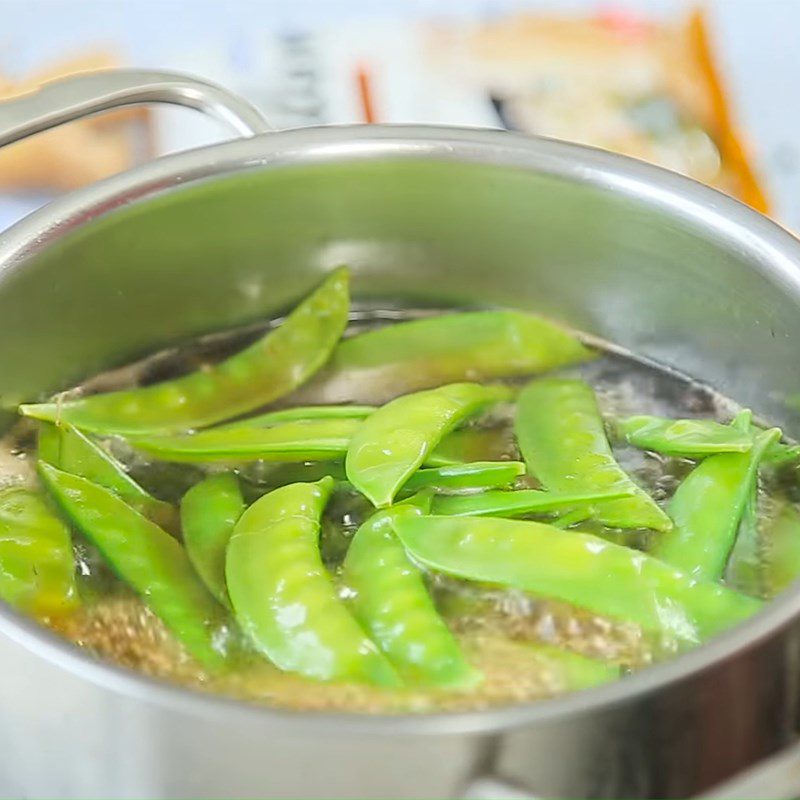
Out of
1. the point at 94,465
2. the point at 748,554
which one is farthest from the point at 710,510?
the point at 94,465

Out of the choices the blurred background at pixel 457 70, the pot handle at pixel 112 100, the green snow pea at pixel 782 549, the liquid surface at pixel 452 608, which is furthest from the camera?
the blurred background at pixel 457 70

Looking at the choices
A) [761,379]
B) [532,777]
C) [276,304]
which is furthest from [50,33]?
[532,777]

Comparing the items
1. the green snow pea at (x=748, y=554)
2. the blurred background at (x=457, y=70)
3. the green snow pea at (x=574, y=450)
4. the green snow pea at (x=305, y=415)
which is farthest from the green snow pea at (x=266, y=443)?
the blurred background at (x=457, y=70)

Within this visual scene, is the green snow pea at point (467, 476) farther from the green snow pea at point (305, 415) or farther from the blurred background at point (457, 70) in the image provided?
the blurred background at point (457, 70)

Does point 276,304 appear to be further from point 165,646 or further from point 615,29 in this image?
point 615,29

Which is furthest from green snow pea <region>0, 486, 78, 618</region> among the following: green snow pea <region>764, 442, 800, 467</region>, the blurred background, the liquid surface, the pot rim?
the blurred background

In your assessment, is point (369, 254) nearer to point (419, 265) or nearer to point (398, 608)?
point (419, 265)
